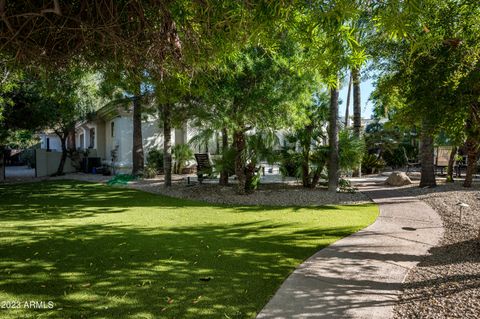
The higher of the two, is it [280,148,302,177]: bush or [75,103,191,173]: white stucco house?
[75,103,191,173]: white stucco house

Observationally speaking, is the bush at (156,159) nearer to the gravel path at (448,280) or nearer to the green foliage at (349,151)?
the green foliage at (349,151)

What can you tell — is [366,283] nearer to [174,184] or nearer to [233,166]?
[233,166]

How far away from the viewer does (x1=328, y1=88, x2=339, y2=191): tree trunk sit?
1223 cm

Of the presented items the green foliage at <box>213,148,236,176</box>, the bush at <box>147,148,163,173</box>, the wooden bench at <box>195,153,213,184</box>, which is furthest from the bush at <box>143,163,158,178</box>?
the green foliage at <box>213,148,236,176</box>

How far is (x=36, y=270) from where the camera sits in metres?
4.68

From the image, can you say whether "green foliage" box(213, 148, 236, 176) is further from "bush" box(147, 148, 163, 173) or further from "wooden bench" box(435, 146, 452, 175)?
"wooden bench" box(435, 146, 452, 175)

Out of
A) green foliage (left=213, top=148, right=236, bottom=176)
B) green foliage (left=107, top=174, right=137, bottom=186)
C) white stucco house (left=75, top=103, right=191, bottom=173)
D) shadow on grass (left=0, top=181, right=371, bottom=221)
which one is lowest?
shadow on grass (left=0, top=181, right=371, bottom=221)

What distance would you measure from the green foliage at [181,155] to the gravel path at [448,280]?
50.7ft

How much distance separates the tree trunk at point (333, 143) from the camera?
1223cm

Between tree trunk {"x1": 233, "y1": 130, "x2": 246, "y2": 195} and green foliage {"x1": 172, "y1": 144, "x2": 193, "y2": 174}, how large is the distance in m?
8.94

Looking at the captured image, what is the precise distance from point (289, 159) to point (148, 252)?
8283 mm

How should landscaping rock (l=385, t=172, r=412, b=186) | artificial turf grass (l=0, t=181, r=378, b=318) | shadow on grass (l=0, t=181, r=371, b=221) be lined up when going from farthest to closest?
landscaping rock (l=385, t=172, r=412, b=186), shadow on grass (l=0, t=181, r=371, b=221), artificial turf grass (l=0, t=181, r=378, b=318)

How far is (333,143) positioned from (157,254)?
8644mm

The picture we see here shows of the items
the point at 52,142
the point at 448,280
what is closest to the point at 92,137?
the point at 52,142
